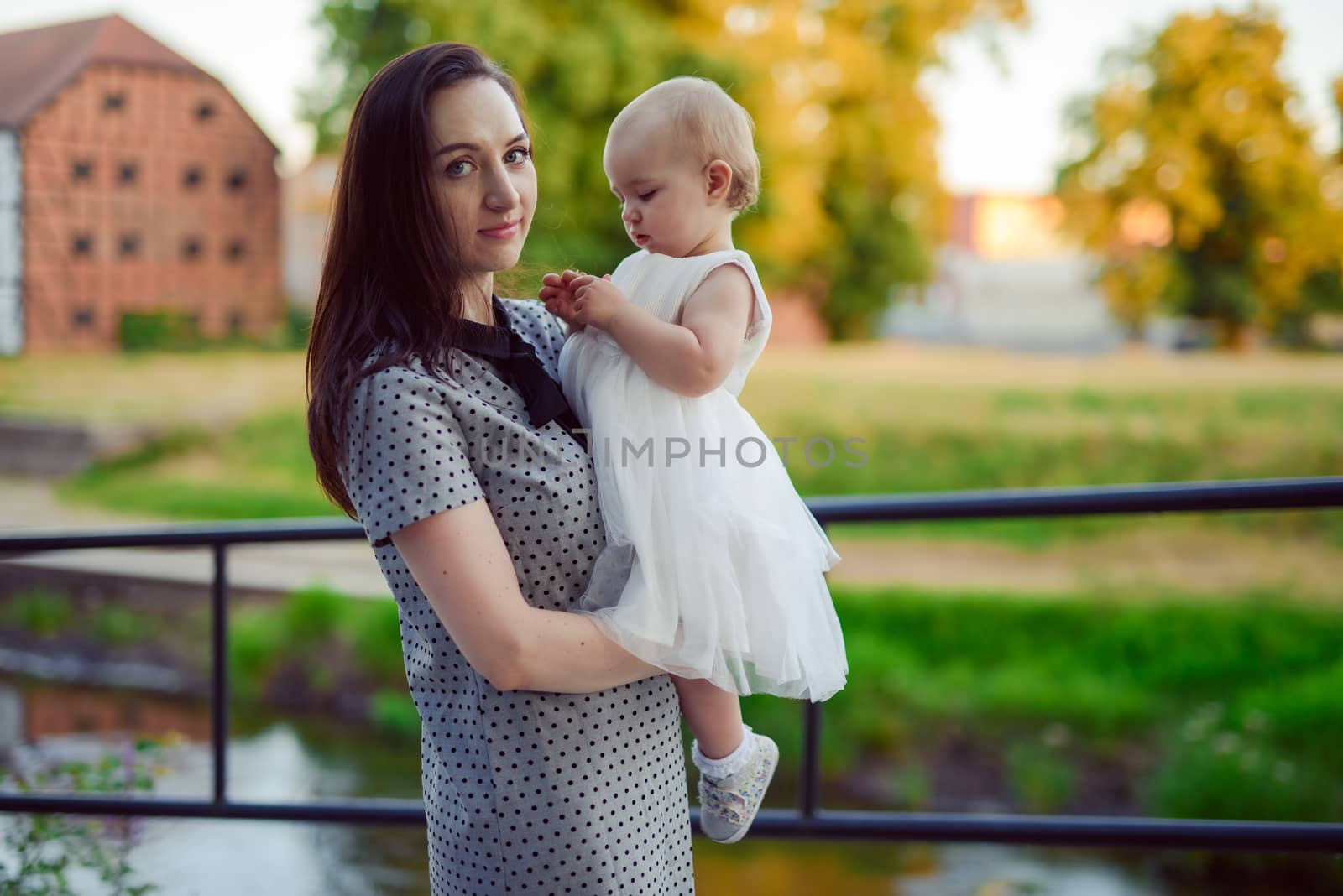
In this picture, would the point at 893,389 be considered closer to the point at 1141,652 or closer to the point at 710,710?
the point at 1141,652

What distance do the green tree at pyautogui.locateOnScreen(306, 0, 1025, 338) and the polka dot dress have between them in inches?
235

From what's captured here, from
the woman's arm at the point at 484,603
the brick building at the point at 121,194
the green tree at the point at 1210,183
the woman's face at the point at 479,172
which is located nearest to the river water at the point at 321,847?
the woman's arm at the point at 484,603

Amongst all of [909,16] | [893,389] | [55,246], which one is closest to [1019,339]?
[893,389]

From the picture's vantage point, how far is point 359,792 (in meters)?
4.74

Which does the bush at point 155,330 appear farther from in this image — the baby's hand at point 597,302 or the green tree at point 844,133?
the baby's hand at point 597,302

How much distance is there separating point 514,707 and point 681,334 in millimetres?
386

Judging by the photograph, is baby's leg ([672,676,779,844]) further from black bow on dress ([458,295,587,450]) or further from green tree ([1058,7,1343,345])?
green tree ([1058,7,1343,345])

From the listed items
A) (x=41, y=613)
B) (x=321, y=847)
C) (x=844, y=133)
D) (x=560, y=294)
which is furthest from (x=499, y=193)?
(x=844, y=133)

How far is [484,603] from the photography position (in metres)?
0.92

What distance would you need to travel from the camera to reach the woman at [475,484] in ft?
3.09

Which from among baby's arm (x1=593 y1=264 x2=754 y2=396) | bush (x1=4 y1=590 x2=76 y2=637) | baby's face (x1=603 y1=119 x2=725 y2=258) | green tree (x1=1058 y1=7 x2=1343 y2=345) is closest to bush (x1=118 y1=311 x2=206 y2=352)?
→ bush (x1=4 y1=590 x2=76 y2=637)

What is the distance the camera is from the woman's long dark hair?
3.26 feet

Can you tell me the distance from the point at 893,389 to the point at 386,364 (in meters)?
8.05

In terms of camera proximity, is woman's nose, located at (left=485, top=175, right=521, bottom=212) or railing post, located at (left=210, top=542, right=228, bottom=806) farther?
railing post, located at (left=210, top=542, right=228, bottom=806)
